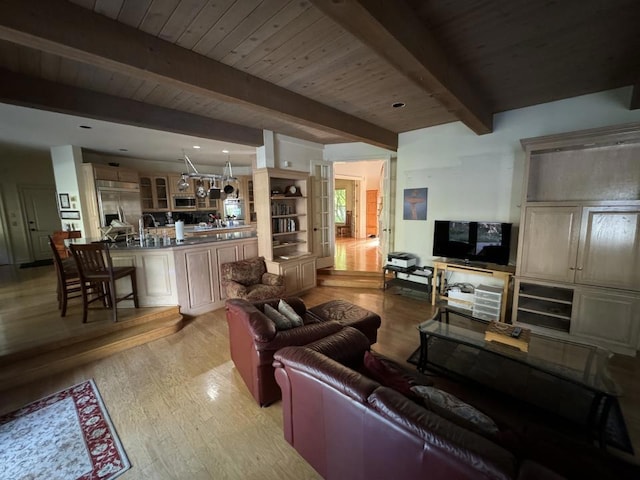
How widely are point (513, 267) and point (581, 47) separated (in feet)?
8.06

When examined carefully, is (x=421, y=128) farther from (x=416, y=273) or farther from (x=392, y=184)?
(x=416, y=273)

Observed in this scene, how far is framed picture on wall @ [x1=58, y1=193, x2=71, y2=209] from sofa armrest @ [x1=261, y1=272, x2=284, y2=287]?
454 centimetres

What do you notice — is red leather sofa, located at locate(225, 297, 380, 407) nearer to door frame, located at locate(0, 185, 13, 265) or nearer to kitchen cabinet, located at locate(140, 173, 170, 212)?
kitchen cabinet, located at locate(140, 173, 170, 212)

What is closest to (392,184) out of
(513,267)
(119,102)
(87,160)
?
(513,267)

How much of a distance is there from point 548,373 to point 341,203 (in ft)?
28.5

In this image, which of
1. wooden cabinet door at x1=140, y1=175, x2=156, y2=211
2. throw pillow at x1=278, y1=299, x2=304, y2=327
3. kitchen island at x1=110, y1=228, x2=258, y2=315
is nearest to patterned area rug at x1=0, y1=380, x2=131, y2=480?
throw pillow at x1=278, y1=299, x2=304, y2=327

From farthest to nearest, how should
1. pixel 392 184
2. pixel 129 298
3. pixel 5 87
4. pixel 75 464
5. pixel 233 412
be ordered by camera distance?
1. pixel 392 184
2. pixel 129 298
3. pixel 5 87
4. pixel 233 412
5. pixel 75 464

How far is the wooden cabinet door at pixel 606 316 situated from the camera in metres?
2.70

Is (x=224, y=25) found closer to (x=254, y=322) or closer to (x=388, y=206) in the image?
(x=254, y=322)

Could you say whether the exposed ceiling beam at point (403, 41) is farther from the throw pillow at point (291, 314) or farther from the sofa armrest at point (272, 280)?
the sofa armrest at point (272, 280)

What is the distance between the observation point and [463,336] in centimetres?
240

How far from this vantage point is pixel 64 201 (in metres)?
5.39

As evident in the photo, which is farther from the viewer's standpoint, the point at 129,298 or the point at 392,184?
the point at 392,184

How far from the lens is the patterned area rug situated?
1.64m
